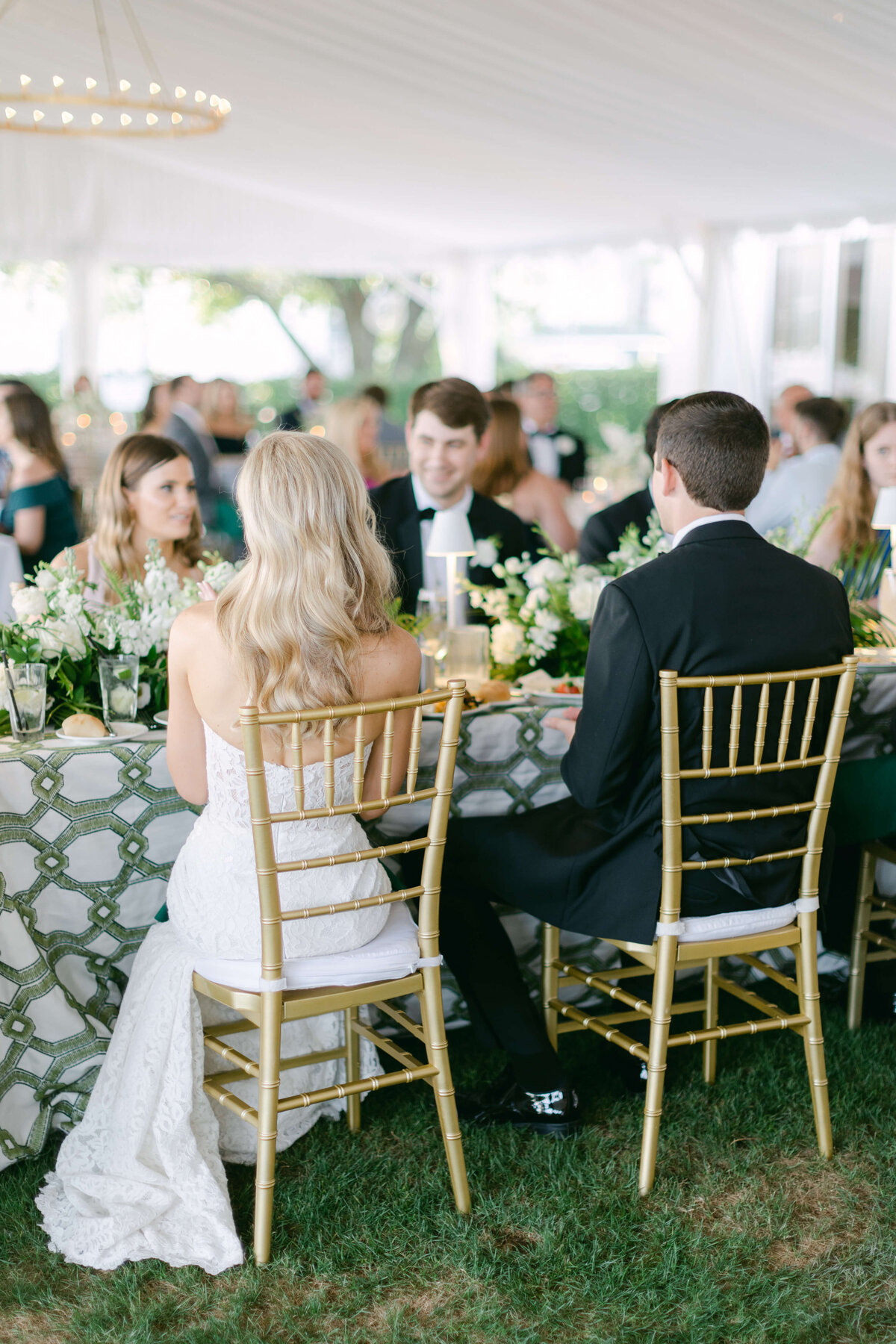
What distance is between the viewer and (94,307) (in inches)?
396

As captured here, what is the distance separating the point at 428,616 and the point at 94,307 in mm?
7853

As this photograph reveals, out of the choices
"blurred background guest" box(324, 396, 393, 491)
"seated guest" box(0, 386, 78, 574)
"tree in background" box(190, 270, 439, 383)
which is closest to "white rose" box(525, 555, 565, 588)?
"seated guest" box(0, 386, 78, 574)

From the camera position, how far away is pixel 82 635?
8.89 ft

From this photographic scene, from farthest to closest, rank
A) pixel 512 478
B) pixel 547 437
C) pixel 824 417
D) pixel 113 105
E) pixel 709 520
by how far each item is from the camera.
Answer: pixel 547 437
pixel 824 417
pixel 512 478
pixel 113 105
pixel 709 520

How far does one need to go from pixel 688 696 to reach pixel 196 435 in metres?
5.97

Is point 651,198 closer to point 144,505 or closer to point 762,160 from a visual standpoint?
point 762,160

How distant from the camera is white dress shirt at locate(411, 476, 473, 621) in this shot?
3.62 meters

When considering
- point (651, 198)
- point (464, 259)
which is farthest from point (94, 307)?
point (651, 198)

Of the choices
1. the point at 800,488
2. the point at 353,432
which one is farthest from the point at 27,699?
the point at 353,432

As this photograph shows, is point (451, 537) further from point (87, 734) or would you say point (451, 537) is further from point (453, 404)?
point (87, 734)

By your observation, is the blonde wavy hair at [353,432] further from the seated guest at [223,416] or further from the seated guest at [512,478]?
the seated guest at [223,416]

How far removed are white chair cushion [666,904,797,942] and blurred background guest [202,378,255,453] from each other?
23.4 feet

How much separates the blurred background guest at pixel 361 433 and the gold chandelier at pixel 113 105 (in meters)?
1.51

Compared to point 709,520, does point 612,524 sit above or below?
below
